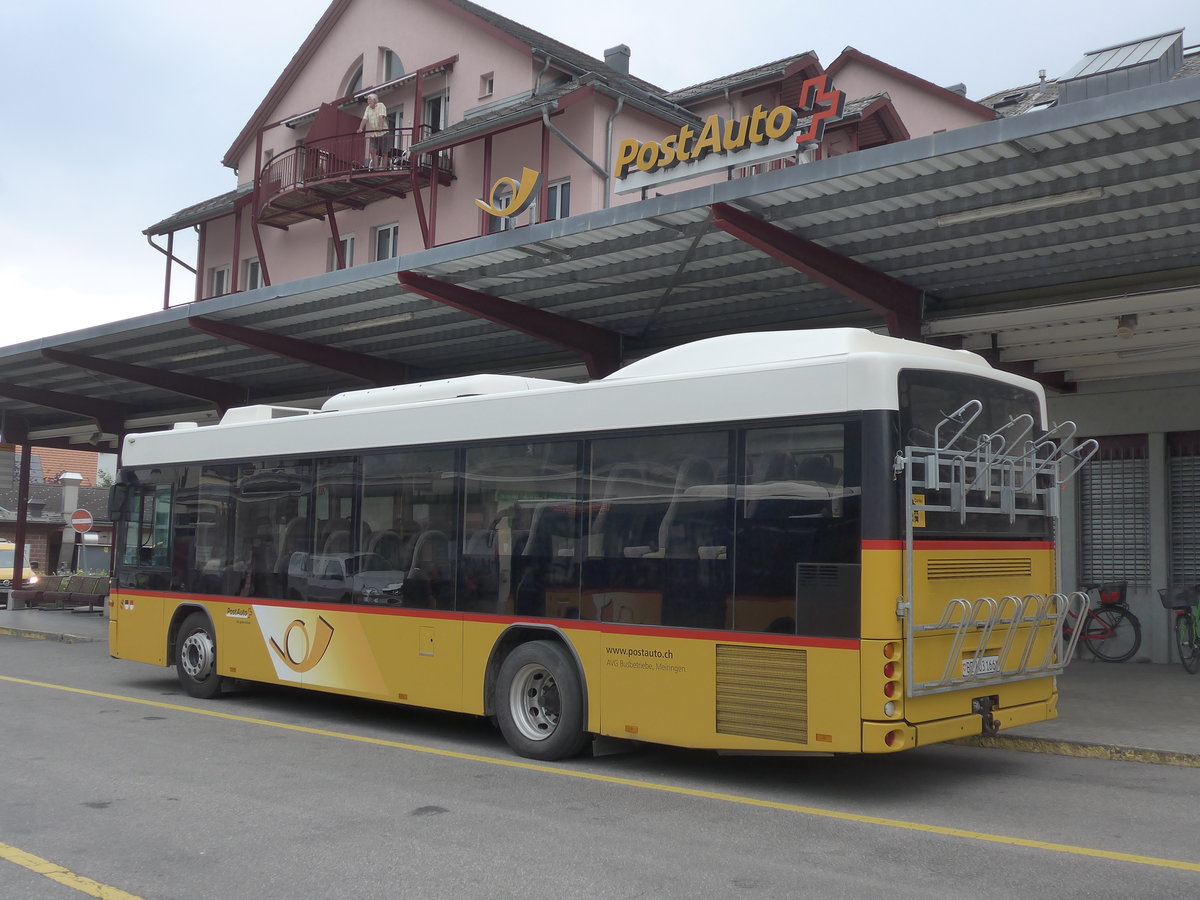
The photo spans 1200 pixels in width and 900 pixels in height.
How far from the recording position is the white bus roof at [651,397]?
25.2 feet

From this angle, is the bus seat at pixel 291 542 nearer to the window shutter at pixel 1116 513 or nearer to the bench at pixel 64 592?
the window shutter at pixel 1116 513

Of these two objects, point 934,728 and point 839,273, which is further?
point 839,273

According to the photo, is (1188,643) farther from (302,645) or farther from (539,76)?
(539,76)

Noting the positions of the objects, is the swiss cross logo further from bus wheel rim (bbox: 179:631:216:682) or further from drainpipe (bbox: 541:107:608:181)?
bus wheel rim (bbox: 179:631:216:682)

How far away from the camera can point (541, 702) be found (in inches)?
372

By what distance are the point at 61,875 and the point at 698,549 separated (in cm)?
432

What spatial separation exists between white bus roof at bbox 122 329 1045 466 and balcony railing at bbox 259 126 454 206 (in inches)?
519

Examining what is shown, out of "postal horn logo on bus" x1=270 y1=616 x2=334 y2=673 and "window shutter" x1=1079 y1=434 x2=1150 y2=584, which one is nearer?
"postal horn logo on bus" x1=270 y1=616 x2=334 y2=673

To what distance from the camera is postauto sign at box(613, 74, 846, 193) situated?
1295 cm

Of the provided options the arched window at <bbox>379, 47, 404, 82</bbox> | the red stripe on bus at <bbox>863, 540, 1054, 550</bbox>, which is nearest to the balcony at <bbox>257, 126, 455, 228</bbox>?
the arched window at <bbox>379, 47, 404, 82</bbox>

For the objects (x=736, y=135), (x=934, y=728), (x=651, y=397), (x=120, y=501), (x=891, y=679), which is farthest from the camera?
(x=120, y=501)

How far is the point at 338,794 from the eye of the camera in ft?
25.6

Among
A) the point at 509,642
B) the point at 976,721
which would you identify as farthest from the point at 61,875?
the point at 976,721

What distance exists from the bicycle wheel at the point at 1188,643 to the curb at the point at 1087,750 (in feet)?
18.8
